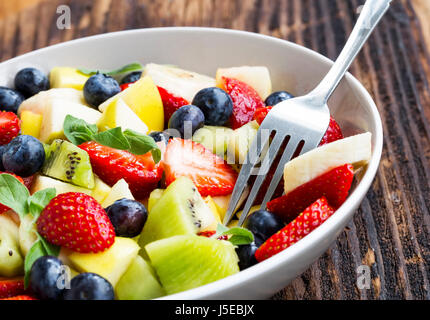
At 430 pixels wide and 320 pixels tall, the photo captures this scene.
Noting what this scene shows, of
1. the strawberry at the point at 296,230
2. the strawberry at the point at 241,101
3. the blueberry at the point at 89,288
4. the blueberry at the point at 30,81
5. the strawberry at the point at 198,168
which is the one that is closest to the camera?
the blueberry at the point at 89,288

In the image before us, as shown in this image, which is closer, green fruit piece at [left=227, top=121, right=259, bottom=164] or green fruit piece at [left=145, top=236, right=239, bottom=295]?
green fruit piece at [left=145, top=236, right=239, bottom=295]

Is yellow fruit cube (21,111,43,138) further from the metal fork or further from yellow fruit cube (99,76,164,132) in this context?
the metal fork

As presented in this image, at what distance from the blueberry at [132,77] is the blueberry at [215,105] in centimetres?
31

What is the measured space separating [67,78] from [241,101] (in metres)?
0.57

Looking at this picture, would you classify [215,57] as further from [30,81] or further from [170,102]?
[30,81]

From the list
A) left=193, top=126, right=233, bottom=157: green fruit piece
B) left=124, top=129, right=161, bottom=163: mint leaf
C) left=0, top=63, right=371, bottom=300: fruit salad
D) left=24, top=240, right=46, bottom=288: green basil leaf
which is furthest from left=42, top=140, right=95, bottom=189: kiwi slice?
left=193, top=126, right=233, bottom=157: green fruit piece

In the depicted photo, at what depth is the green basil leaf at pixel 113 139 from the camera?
1422 mm

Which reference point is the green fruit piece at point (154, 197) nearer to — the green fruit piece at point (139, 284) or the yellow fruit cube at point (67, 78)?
the green fruit piece at point (139, 284)

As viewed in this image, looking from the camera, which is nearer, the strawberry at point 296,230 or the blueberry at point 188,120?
the strawberry at point 296,230

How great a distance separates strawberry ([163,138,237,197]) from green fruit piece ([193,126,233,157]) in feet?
0.16

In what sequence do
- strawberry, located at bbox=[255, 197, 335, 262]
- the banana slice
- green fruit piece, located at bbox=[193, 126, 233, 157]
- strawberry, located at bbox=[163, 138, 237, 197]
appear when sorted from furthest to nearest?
green fruit piece, located at bbox=[193, 126, 233, 157], strawberry, located at bbox=[163, 138, 237, 197], the banana slice, strawberry, located at bbox=[255, 197, 335, 262]

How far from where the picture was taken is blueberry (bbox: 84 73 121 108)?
5.52ft

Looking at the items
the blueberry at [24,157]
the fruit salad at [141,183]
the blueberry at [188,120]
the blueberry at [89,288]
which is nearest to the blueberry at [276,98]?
the fruit salad at [141,183]
